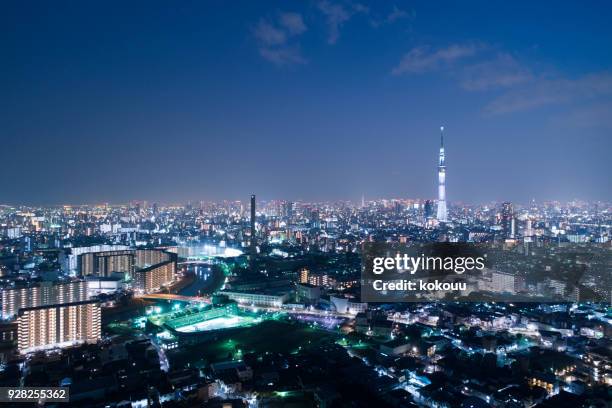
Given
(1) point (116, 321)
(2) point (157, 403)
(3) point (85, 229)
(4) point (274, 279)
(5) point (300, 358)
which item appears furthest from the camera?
(3) point (85, 229)

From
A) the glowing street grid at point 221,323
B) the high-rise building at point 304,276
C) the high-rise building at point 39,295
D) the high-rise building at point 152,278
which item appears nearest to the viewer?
the glowing street grid at point 221,323

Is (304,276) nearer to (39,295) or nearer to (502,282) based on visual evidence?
(502,282)

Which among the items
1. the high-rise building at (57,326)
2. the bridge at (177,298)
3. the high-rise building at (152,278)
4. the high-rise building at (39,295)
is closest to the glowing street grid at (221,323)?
the bridge at (177,298)

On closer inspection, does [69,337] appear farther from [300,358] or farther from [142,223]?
[142,223]

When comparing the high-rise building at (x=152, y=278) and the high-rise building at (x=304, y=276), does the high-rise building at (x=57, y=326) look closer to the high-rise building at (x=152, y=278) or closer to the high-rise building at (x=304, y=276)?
the high-rise building at (x=152, y=278)

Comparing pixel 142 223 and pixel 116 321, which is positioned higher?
pixel 142 223

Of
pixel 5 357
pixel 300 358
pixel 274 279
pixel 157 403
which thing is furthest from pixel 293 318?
pixel 5 357
